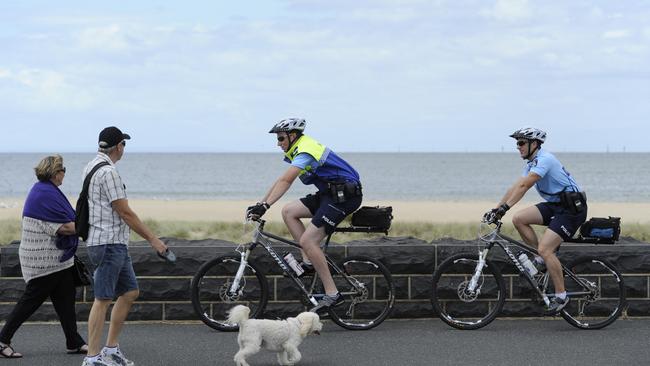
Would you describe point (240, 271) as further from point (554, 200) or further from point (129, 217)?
point (554, 200)

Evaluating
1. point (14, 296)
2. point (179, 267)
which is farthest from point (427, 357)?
point (14, 296)

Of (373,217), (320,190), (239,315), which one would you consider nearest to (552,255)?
(373,217)

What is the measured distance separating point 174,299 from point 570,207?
392 cm

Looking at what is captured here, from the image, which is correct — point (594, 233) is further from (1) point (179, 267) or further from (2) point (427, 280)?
(1) point (179, 267)

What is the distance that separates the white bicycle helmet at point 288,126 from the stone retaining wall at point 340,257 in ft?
4.13

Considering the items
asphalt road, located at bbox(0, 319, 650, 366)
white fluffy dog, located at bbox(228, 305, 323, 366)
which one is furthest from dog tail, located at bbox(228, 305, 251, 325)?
asphalt road, located at bbox(0, 319, 650, 366)

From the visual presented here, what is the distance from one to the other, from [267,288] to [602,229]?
10.9 ft

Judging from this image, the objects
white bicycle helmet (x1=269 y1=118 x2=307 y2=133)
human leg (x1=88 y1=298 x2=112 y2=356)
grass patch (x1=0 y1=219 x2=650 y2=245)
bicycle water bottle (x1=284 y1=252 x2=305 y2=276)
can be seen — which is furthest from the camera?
grass patch (x1=0 y1=219 x2=650 y2=245)

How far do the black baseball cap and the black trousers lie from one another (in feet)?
4.83

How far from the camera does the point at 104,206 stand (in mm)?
7082

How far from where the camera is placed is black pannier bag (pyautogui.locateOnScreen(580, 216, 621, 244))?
9.60 meters

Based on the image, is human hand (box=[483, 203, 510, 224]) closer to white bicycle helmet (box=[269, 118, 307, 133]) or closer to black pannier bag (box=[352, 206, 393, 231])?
black pannier bag (box=[352, 206, 393, 231])

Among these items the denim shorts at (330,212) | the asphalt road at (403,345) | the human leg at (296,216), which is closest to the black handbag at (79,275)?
the asphalt road at (403,345)

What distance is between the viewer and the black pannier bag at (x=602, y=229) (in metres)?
9.60
